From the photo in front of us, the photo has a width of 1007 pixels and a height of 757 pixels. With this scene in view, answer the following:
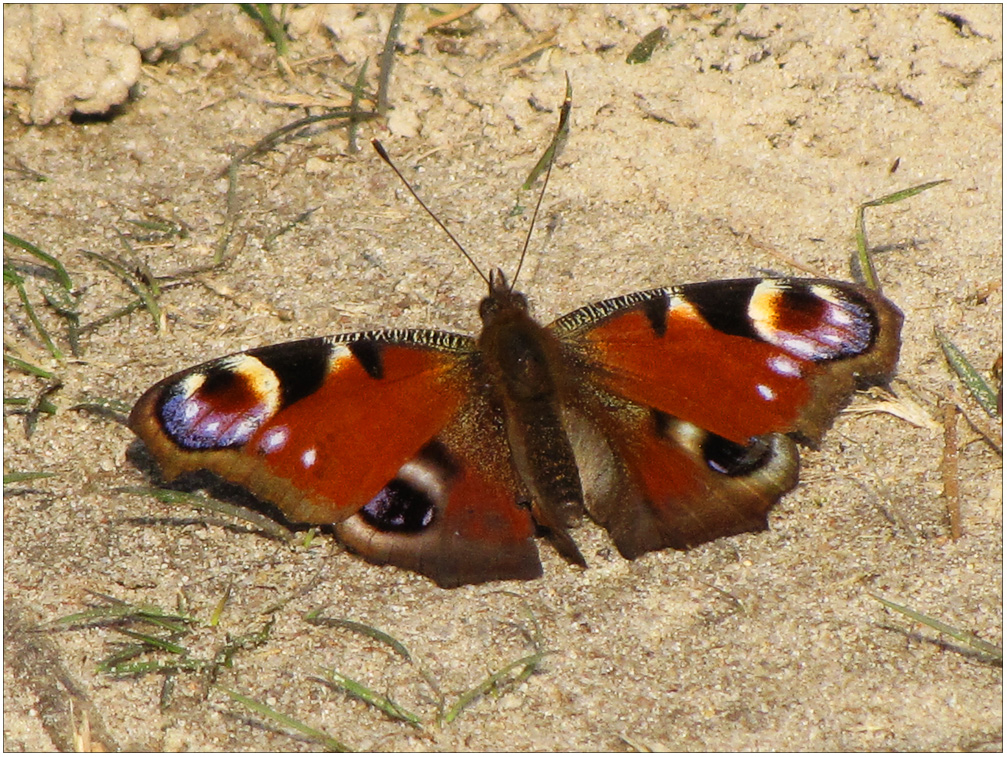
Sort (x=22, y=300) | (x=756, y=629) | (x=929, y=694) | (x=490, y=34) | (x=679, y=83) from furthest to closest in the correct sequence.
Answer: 1. (x=490, y=34)
2. (x=679, y=83)
3. (x=22, y=300)
4. (x=756, y=629)
5. (x=929, y=694)

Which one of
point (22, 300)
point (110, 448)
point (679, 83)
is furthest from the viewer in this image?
point (679, 83)

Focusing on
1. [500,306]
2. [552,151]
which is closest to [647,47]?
[552,151]

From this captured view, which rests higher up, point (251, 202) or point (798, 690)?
point (251, 202)

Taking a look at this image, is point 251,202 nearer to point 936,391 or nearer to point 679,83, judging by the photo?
point 679,83

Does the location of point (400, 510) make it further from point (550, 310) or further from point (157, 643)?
point (550, 310)

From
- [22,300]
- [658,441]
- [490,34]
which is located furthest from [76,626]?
[490,34]

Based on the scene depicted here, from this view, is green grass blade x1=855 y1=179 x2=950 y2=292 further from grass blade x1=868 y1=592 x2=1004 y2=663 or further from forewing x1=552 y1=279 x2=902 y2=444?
grass blade x1=868 y1=592 x2=1004 y2=663

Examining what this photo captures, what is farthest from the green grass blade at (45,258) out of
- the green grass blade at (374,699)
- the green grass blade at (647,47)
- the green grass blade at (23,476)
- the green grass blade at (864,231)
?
the green grass blade at (864,231)

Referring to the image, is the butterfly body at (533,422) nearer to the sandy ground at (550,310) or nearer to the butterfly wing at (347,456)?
the butterfly wing at (347,456)
